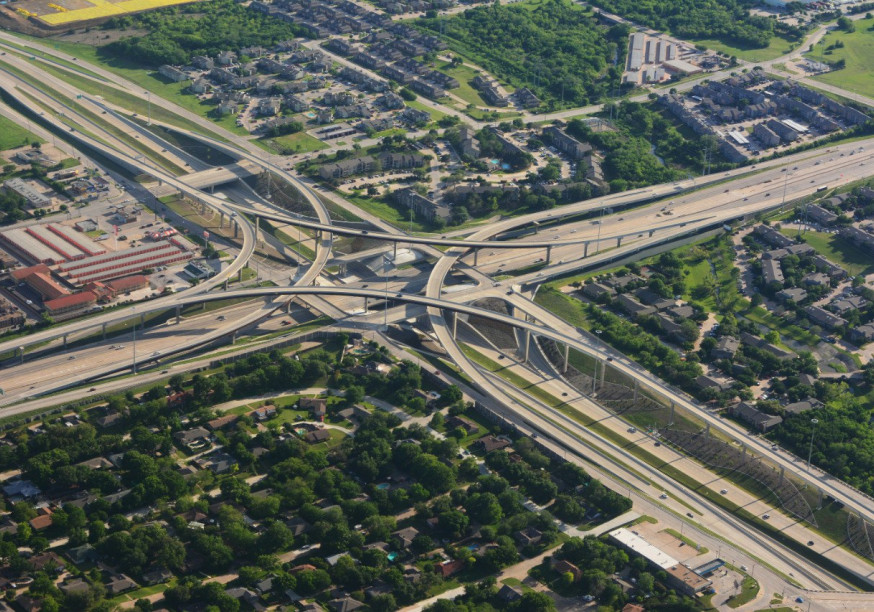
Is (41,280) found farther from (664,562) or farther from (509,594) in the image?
(664,562)

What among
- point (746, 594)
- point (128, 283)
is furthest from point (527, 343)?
point (128, 283)

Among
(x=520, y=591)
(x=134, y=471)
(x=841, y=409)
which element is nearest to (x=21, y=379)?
(x=134, y=471)

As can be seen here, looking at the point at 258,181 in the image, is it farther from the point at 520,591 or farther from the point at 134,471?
the point at 520,591

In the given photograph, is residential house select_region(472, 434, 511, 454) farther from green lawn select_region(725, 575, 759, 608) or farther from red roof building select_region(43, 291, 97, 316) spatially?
red roof building select_region(43, 291, 97, 316)

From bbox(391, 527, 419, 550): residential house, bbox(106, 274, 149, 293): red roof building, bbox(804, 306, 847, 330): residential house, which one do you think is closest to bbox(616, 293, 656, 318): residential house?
bbox(804, 306, 847, 330): residential house

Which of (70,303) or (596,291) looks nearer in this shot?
(70,303)

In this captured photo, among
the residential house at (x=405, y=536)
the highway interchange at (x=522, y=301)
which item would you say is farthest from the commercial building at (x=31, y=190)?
the residential house at (x=405, y=536)
